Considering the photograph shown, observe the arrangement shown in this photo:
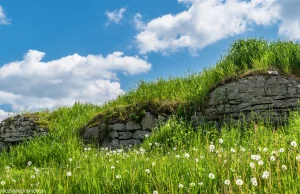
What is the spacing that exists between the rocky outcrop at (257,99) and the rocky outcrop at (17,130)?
23.3 feet

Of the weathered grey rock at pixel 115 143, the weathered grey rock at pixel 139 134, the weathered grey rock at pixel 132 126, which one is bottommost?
the weathered grey rock at pixel 115 143

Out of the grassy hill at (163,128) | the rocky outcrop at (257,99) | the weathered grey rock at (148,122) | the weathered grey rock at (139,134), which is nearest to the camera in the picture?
the grassy hill at (163,128)

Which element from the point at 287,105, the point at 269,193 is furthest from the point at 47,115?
the point at 269,193

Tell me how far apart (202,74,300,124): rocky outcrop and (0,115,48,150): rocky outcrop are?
280 inches

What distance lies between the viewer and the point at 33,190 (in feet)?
18.6

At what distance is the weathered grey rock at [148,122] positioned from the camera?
12.6m

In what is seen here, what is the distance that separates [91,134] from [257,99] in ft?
18.2

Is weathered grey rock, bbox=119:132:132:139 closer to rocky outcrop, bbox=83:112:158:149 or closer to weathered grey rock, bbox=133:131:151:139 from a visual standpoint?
rocky outcrop, bbox=83:112:158:149

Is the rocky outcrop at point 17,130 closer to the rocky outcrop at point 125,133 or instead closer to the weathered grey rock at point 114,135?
the rocky outcrop at point 125,133

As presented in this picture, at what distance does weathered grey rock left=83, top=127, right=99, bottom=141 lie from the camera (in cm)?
1322

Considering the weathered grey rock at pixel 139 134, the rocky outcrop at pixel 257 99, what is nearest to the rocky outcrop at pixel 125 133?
the weathered grey rock at pixel 139 134

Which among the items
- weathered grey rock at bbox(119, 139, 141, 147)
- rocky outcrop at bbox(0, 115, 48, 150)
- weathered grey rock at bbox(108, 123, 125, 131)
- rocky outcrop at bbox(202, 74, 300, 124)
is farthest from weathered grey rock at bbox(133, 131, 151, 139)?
rocky outcrop at bbox(0, 115, 48, 150)

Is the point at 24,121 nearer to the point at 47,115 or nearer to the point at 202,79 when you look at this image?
the point at 47,115

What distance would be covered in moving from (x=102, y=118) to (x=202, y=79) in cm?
369
